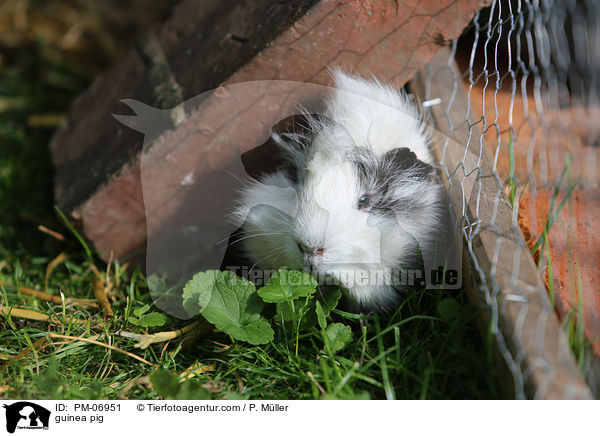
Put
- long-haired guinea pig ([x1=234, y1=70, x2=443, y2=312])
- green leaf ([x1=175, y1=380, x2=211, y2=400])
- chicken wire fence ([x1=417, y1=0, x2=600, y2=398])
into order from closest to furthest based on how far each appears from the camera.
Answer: chicken wire fence ([x1=417, y1=0, x2=600, y2=398]) < green leaf ([x1=175, y1=380, x2=211, y2=400]) < long-haired guinea pig ([x1=234, y1=70, x2=443, y2=312])

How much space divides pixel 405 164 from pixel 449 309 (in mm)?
435

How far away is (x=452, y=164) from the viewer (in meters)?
1.63

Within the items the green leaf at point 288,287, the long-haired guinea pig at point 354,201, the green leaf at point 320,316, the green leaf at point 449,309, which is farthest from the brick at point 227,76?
the green leaf at point 449,309

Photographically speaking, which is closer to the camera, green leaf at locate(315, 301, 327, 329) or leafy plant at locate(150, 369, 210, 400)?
leafy plant at locate(150, 369, 210, 400)

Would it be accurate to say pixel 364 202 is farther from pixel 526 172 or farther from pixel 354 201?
pixel 526 172

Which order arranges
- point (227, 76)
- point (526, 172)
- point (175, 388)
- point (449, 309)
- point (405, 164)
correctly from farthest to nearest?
point (526, 172), point (227, 76), point (405, 164), point (449, 309), point (175, 388)

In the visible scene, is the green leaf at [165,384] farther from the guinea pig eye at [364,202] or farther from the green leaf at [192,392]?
the guinea pig eye at [364,202]

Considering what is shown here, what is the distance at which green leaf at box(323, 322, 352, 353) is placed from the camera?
4.52 feet

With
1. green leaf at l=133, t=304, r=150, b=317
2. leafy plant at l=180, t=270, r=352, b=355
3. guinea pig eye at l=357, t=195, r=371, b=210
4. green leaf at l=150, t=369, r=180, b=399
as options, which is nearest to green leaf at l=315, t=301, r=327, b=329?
leafy plant at l=180, t=270, r=352, b=355

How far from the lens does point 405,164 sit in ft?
4.85

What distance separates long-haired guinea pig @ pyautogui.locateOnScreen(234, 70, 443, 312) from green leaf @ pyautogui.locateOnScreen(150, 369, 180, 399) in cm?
44

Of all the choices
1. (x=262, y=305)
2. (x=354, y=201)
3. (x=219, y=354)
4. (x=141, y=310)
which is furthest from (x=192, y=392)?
(x=354, y=201)

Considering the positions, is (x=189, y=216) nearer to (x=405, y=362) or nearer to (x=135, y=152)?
(x=135, y=152)

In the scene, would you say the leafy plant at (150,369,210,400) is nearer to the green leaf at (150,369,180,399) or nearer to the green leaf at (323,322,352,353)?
the green leaf at (150,369,180,399)
